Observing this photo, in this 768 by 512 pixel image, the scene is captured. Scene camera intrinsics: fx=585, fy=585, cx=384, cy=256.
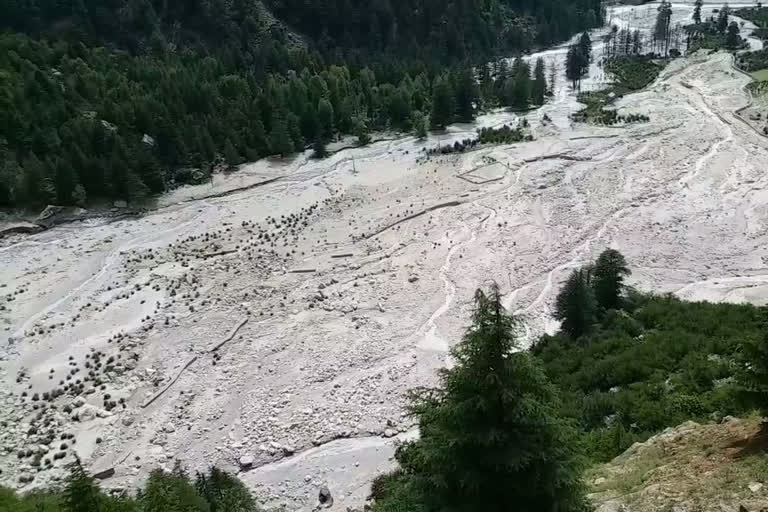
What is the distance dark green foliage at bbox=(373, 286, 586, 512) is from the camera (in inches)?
378

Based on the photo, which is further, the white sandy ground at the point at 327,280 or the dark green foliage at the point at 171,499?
the white sandy ground at the point at 327,280

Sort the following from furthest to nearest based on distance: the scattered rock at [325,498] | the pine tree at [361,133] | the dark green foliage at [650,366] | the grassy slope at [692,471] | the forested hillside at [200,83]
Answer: the pine tree at [361,133], the forested hillside at [200,83], the scattered rock at [325,498], the dark green foliage at [650,366], the grassy slope at [692,471]

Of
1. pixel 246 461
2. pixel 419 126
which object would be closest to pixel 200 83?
pixel 419 126

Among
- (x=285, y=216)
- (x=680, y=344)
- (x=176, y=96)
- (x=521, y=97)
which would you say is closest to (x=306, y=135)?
(x=176, y=96)

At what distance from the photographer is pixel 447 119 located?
258 feet

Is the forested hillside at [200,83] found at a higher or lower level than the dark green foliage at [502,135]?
higher

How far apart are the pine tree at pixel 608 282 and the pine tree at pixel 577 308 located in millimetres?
1942

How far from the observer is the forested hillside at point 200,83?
6253 centimetres

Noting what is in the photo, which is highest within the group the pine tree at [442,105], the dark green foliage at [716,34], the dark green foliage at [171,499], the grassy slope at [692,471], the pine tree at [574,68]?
the grassy slope at [692,471]

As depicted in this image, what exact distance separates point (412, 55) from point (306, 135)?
46.9 meters

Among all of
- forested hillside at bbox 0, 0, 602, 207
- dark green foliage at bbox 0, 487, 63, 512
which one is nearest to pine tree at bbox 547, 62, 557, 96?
forested hillside at bbox 0, 0, 602, 207

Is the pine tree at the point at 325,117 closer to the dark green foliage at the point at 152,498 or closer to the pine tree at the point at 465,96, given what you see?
the pine tree at the point at 465,96

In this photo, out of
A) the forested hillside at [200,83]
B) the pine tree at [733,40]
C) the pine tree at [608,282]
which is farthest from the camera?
the pine tree at [733,40]

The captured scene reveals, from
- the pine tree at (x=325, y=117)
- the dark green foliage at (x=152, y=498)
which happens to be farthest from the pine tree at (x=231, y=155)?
the dark green foliage at (x=152, y=498)
